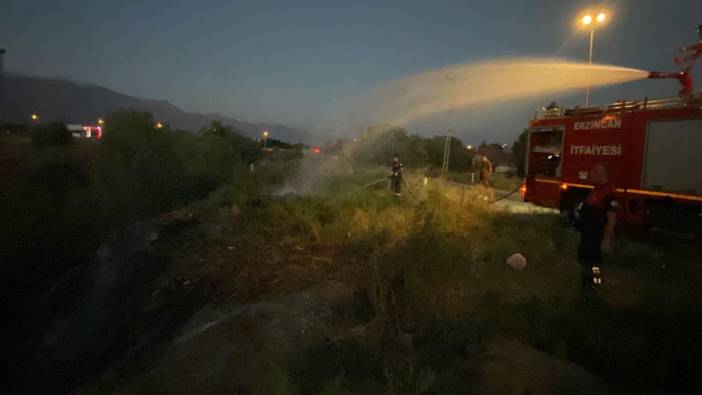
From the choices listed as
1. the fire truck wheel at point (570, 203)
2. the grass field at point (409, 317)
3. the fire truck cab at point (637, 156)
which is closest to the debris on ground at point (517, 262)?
the grass field at point (409, 317)

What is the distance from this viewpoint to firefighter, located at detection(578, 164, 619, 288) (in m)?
5.15

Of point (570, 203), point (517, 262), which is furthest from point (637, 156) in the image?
point (517, 262)

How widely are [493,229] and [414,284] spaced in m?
4.62

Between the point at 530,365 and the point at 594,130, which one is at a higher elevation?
the point at 594,130

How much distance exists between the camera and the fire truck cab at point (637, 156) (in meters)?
8.38

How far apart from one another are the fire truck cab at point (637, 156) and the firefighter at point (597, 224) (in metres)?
4.31

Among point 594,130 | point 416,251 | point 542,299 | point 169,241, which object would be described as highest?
point 594,130

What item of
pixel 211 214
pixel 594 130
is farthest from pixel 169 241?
pixel 594 130

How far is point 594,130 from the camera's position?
1028cm

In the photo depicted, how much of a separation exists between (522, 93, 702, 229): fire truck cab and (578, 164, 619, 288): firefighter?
4310mm

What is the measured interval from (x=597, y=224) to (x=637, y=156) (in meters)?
5.05

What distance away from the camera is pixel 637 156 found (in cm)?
921

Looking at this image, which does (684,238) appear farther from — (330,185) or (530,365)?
(330,185)

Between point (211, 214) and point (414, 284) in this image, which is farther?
point (211, 214)
